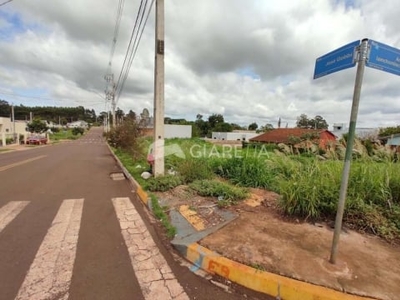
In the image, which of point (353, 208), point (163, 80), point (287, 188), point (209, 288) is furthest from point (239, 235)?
point (163, 80)

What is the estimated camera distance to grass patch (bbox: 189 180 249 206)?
5.14m

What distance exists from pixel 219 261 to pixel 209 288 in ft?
1.21

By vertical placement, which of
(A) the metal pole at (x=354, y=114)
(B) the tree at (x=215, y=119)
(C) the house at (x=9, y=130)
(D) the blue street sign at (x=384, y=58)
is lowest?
(C) the house at (x=9, y=130)

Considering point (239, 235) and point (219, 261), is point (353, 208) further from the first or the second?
point (219, 261)

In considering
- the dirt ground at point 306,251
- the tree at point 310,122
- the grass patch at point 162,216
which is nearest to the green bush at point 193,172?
the grass patch at point 162,216

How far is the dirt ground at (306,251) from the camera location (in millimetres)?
2580

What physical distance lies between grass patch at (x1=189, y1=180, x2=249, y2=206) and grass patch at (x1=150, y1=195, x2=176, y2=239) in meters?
1.08

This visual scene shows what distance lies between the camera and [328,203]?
4301 mm

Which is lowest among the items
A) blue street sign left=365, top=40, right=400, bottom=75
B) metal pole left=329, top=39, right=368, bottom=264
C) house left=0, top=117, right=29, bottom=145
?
house left=0, top=117, right=29, bottom=145

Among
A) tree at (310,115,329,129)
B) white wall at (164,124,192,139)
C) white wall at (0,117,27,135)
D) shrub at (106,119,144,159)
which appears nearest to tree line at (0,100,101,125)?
white wall at (0,117,27,135)

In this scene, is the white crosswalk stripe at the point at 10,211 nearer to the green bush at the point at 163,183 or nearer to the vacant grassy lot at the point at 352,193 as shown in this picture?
the green bush at the point at 163,183

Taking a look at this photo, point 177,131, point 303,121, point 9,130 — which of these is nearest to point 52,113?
point 9,130

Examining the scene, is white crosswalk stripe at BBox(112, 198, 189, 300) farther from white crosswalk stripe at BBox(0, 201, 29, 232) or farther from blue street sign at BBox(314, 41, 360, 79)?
blue street sign at BBox(314, 41, 360, 79)

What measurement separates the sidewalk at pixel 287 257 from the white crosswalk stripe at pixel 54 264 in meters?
1.42
